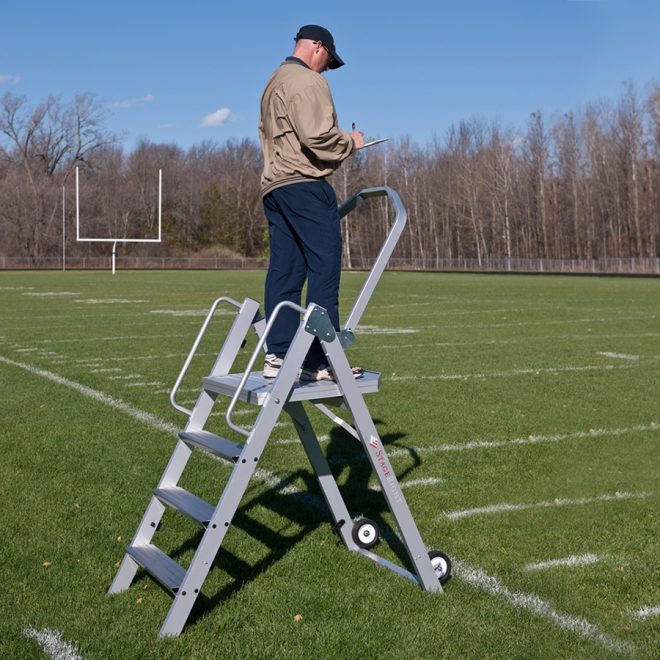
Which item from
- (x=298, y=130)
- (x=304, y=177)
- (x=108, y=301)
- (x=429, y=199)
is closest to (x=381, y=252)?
(x=304, y=177)

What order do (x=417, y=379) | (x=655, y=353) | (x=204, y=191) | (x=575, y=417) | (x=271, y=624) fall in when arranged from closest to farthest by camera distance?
(x=271, y=624) → (x=575, y=417) → (x=417, y=379) → (x=655, y=353) → (x=204, y=191)

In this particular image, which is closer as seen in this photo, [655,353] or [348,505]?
[348,505]

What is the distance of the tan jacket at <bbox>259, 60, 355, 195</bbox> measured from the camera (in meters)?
4.54

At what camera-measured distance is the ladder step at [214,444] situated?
156 inches

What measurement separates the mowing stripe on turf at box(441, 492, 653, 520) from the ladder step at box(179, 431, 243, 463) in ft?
5.61

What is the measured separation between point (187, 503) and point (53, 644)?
81 cm

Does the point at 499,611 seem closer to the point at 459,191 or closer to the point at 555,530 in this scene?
the point at 555,530

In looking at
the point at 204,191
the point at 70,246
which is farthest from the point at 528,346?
the point at 204,191

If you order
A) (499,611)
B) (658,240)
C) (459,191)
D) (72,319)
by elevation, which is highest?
(459,191)

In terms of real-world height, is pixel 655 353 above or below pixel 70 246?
below

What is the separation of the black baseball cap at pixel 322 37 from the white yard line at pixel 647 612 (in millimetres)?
2986

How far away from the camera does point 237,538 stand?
198 inches

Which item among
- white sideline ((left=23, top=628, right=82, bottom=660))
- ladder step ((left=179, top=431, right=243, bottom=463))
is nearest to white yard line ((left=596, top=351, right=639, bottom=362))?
ladder step ((left=179, top=431, right=243, bottom=463))

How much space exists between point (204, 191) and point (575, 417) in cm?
10480
